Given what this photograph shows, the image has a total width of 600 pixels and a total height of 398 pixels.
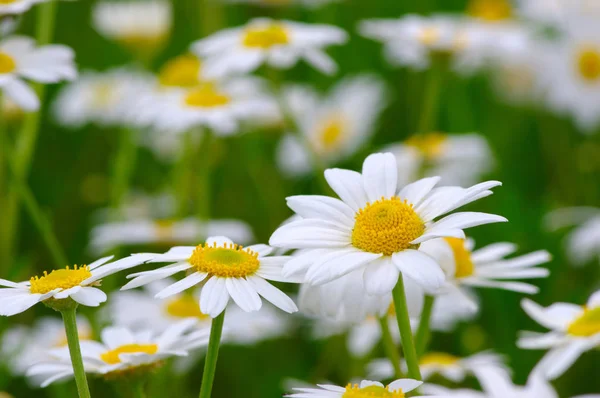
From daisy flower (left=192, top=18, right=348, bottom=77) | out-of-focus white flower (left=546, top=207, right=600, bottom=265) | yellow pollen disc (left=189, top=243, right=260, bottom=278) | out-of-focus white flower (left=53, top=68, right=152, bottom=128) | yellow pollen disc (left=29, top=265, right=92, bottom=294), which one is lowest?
yellow pollen disc (left=29, top=265, right=92, bottom=294)

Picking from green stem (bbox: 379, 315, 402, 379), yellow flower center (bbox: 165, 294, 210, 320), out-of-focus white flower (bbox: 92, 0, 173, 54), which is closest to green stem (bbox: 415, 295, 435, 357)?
green stem (bbox: 379, 315, 402, 379)

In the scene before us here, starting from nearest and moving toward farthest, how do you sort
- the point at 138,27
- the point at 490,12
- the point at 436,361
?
the point at 436,361
the point at 138,27
the point at 490,12

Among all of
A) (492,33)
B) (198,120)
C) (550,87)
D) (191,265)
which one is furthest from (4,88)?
(550,87)

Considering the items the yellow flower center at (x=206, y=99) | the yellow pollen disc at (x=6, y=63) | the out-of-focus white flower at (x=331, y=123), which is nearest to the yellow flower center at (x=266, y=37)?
the yellow flower center at (x=206, y=99)

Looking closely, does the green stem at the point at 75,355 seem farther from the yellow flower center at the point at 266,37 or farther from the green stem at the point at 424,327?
the yellow flower center at the point at 266,37

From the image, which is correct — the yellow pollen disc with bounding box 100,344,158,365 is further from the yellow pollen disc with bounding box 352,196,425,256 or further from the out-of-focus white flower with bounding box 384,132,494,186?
the out-of-focus white flower with bounding box 384,132,494,186

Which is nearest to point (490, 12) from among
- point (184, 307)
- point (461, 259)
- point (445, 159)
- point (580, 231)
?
point (445, 159)

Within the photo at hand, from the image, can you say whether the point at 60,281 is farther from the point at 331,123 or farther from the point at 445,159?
the point at 331,123
